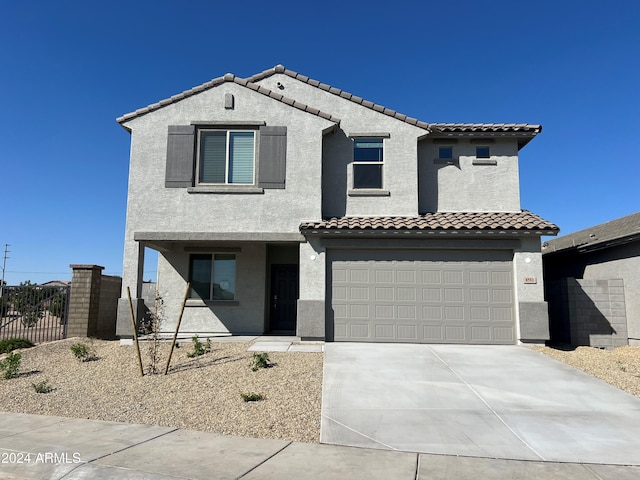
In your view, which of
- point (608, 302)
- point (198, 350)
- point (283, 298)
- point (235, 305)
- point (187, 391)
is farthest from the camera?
point (283, 298)

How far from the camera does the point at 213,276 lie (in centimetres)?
1480

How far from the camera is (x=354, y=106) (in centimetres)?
1426

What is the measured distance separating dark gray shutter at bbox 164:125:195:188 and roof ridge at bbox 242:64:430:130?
3.73 metres

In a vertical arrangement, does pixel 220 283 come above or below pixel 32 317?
above

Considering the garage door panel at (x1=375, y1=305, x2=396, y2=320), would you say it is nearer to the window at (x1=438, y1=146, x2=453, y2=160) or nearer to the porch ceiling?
the porch ceiling

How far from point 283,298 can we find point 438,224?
5.99 metres

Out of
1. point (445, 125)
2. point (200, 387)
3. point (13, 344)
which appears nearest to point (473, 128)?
point (445, 125)

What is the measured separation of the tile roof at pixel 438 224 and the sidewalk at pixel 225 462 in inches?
285

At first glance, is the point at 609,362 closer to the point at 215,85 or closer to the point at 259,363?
the point at 259,363

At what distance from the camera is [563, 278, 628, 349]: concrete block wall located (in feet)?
41.2

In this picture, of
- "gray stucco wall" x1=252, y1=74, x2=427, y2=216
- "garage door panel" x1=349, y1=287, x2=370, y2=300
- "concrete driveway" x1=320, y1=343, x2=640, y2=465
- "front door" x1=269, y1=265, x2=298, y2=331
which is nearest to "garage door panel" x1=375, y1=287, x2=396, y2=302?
"garage door panel" x1=349, y1=287, x2=370, y2=300

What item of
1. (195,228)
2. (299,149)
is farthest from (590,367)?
(195,228)

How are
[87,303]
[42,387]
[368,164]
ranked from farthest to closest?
1. [368,164]
2. [87,303]
3. [42,387]

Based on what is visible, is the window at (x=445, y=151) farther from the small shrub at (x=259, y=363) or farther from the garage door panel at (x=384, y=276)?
the small shrub at (x=259, y=363)
